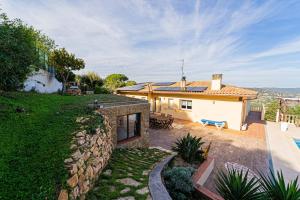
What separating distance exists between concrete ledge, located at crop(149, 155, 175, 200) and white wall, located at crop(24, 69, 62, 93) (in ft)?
41.0

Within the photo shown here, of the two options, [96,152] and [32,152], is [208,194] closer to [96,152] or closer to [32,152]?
[96,152]

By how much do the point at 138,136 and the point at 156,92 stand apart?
38.5 ft

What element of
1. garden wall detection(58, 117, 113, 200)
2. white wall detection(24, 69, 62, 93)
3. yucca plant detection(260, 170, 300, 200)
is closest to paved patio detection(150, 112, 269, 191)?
yucca plant detection(260, 170, 300, 200)

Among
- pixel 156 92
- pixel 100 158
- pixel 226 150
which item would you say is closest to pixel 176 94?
pixel 156 92

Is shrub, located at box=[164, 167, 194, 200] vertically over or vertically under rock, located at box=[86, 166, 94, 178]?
under

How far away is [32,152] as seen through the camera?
146 inches

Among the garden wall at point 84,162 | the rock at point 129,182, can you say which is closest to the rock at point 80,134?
the garden wall at point 84,162

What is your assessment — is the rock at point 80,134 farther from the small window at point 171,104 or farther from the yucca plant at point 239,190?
the small window at point 171,104

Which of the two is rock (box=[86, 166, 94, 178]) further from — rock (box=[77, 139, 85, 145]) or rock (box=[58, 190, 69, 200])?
rock (box=[58, 190, 69, 200])

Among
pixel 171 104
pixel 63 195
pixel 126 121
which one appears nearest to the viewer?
pixel 63 195

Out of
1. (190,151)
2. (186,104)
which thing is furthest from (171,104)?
(190,151)

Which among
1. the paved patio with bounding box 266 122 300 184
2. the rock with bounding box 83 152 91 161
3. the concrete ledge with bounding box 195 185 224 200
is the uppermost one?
the rock with bounding box 83 152 91 161

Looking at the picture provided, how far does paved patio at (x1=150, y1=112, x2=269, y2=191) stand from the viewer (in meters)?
8.55

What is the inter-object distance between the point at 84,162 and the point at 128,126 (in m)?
4.80
